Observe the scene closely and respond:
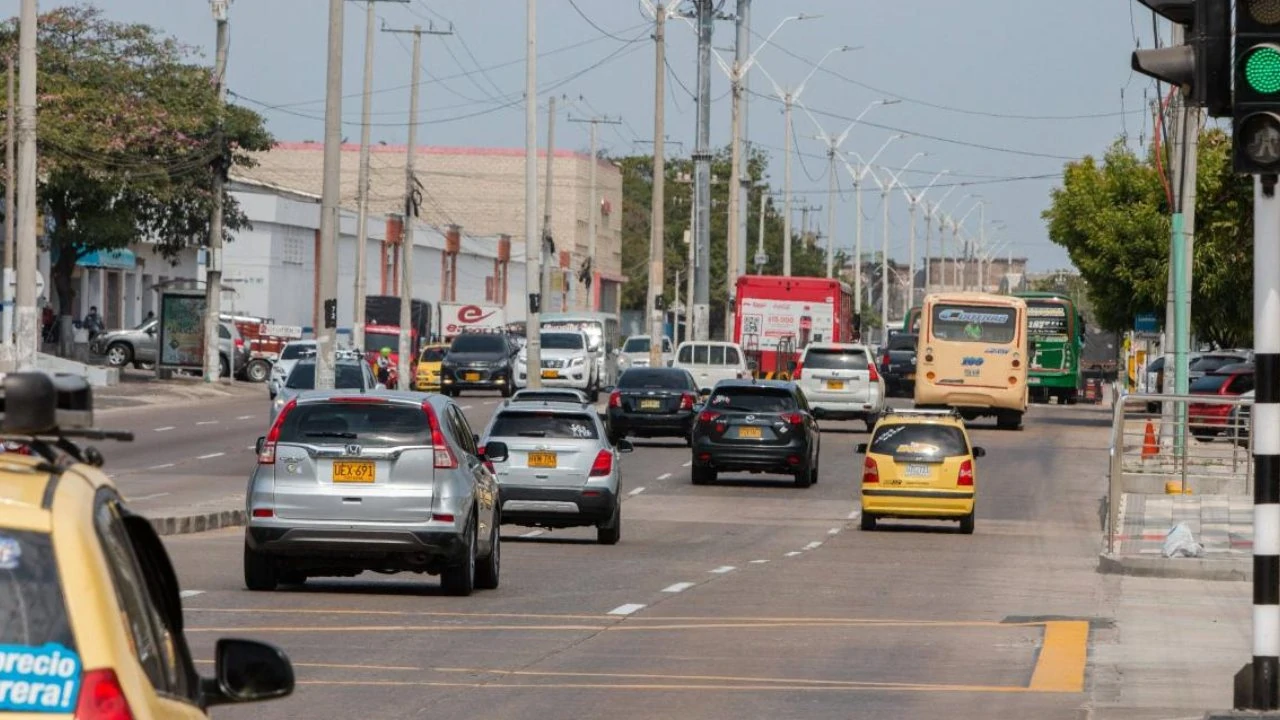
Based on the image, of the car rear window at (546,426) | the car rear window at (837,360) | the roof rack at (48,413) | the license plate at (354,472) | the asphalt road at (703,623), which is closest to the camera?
the roof rack at (48,413)

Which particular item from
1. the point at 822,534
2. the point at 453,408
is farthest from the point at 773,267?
the point at 453,408

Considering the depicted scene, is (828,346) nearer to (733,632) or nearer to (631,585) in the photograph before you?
(631,585)

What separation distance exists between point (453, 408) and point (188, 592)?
8.72 feet

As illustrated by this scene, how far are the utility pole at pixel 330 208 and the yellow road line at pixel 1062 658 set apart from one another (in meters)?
19.7

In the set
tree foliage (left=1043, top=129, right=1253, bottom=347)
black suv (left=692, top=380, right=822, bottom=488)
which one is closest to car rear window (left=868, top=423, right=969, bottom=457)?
black suv (left=692, top=380, right=822, bottom=488)

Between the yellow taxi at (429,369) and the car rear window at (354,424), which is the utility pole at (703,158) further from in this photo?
the car rear window at (354,424)

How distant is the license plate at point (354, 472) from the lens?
18344 millimetres

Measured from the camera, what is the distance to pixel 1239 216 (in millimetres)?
54344

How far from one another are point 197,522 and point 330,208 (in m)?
10.8

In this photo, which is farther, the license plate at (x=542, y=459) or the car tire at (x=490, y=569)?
the license plate at (x=542, y=459)

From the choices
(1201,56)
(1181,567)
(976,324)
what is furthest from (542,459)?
(976,324)

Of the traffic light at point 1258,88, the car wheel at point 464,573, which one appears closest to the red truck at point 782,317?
the car wheel at point 464,573

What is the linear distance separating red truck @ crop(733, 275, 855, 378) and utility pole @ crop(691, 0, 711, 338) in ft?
4.26

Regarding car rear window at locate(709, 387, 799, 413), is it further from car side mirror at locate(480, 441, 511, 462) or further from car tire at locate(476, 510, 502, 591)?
car tire at locate(476, 510, 502, 591)
